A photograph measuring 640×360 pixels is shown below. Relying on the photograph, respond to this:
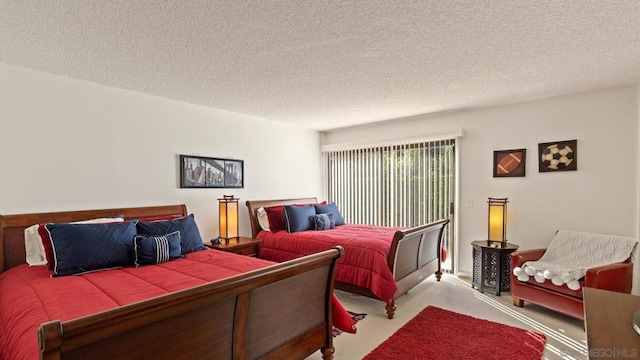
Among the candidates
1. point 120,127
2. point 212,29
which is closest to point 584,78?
point 212,29

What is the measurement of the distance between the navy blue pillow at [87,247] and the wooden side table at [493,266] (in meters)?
3.75

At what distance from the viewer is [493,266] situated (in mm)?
3715

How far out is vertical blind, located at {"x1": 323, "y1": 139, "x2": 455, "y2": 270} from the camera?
15.3 feet

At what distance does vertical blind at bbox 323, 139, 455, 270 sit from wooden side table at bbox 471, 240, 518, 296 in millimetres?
750

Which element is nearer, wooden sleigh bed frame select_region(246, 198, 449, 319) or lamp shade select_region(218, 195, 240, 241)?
wooden sleigh bed frame select_region(246, 198, 449, 319)

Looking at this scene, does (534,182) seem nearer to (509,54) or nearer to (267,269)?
(509,54)

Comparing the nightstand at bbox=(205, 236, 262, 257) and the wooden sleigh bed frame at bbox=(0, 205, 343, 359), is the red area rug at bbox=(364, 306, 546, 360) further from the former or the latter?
the nightstand at bbox=(205, 236, 262, 257)

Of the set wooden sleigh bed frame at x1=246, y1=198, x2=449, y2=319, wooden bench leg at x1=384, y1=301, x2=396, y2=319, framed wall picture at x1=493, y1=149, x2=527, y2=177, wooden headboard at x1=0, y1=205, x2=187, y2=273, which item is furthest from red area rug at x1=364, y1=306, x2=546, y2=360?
wooden headboard at x1=0, y1=205, x2=187, y2=273

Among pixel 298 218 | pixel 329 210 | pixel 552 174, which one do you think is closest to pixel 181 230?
pixel 298 218

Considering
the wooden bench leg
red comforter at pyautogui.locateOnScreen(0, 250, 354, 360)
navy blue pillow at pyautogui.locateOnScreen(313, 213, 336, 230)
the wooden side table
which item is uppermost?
navy blue pillow at pyautogui.locateOnScreen(313, 213, 336, 230)

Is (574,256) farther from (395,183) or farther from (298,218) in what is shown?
(298,218)

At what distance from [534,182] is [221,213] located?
3.98 m

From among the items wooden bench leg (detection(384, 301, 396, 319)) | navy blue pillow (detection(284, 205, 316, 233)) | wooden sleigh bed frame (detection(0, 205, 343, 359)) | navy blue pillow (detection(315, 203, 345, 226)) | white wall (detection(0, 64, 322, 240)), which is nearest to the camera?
wooden sleigh bed frame (detection(0, 205, 343, 359))

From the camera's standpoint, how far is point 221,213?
4.04 metres
